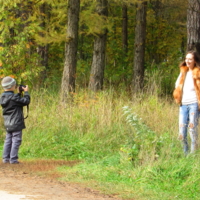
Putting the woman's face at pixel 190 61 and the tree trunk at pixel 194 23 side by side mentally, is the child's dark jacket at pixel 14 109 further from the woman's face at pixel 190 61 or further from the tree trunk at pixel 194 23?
the tree trunk at pixel 194 23

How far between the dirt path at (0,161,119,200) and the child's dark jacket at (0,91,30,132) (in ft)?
2.45

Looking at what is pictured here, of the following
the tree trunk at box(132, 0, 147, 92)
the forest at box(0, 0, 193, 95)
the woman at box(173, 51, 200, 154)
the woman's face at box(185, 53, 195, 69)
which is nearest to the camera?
the woman at box(173, 51, 200, 154)

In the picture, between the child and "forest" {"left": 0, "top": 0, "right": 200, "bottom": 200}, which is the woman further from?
the child

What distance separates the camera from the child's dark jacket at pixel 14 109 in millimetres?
8359

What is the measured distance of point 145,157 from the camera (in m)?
7.14

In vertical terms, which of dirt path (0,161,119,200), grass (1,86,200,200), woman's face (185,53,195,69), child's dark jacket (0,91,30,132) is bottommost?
dirt path (0,161,119,200)

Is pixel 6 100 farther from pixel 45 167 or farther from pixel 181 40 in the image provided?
pixel 181 40

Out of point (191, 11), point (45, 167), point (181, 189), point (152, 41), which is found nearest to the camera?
point (181, 189)

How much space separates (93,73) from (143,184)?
37.3 feet

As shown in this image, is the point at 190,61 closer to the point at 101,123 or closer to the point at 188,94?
the point at 188,94

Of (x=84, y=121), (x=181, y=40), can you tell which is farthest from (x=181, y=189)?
(x=181, y=40)

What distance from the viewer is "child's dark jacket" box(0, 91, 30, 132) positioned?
8.36m

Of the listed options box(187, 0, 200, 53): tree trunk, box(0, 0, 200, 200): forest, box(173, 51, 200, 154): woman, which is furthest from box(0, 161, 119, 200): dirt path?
box(187, 0, 200, 53): tree trunk

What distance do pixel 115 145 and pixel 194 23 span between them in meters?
4.75
